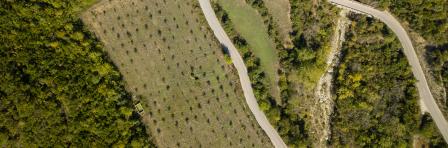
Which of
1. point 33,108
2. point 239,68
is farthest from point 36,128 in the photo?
point 239,68

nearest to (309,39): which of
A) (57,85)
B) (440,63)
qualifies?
(440,63)

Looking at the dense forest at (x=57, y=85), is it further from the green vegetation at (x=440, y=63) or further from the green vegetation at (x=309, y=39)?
the green vegetation at (x=440, y=63)

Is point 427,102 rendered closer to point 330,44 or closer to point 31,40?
point 330,44

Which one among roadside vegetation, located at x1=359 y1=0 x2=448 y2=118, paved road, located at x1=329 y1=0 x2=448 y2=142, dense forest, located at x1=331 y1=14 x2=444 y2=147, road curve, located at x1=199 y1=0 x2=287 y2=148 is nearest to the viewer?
road curve, located at x1=199 y1=0 x2=287 y2=148

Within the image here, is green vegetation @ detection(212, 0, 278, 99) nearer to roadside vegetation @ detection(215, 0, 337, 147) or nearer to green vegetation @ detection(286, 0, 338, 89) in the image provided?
roadside vegetation @ detection(215, 0, 337, 147)

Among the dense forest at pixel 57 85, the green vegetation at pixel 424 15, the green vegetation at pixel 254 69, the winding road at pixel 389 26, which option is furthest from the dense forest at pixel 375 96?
the dense forest at pixel 57 85

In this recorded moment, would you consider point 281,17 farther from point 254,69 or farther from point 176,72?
point 176,72

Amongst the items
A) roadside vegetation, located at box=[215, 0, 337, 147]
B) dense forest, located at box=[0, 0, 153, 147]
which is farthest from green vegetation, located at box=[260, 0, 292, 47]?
dense forest, located at box=[0, 0, 153, 147]

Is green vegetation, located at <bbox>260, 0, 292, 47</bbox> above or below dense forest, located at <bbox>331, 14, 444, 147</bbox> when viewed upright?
above
